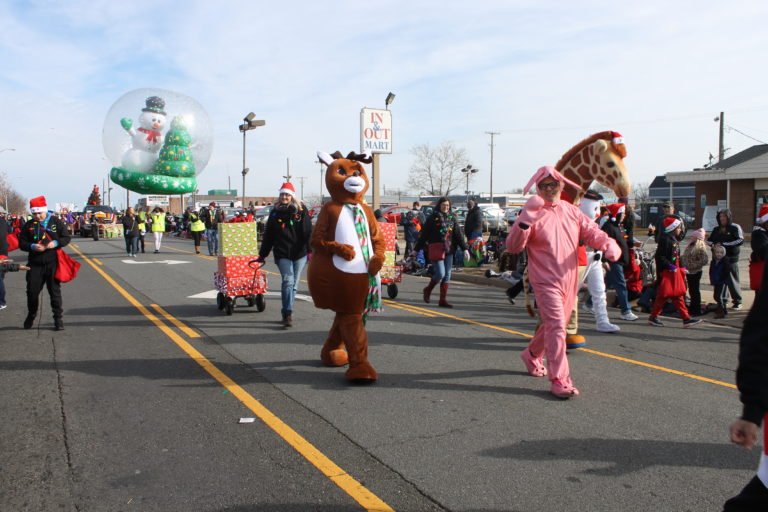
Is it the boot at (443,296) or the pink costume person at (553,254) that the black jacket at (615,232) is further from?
the pink costume person at (553,254)

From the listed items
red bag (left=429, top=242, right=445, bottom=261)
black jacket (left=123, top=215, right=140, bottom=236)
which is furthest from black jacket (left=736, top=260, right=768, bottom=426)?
black jacket (left=123, top=215, right=140, bottom=236)

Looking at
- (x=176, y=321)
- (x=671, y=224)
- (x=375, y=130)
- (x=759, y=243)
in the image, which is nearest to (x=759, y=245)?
(x=759, y=243)

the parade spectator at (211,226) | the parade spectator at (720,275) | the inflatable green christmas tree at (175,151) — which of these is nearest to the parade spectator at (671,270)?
the parade spectator at (720,275)

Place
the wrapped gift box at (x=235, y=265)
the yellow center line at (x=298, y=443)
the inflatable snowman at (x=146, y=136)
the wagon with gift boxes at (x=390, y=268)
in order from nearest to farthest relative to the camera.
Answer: the yellow center line at (x=298, y=443), the wrapped gift box at (x=235, y=265), the wagon with gift boxes at (x=390, y=268), the inflatable snowman at (x=146, y=136)

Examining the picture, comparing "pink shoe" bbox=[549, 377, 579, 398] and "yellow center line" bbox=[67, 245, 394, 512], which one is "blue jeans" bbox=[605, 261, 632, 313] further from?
"yellow center line" bbox=[67, 245, 394, 512]

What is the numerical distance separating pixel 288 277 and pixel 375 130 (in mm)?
16091

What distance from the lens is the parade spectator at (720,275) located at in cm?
960

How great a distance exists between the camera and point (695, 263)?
948cm

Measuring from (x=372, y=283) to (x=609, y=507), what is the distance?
3119mm

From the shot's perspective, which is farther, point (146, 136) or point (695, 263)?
point (146, 136)

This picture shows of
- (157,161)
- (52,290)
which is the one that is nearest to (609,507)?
(52,290)

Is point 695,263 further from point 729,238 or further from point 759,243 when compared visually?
point 759,243

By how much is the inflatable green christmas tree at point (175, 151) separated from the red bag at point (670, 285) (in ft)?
49.2

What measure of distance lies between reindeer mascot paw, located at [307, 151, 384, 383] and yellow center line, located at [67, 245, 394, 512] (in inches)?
39.0
